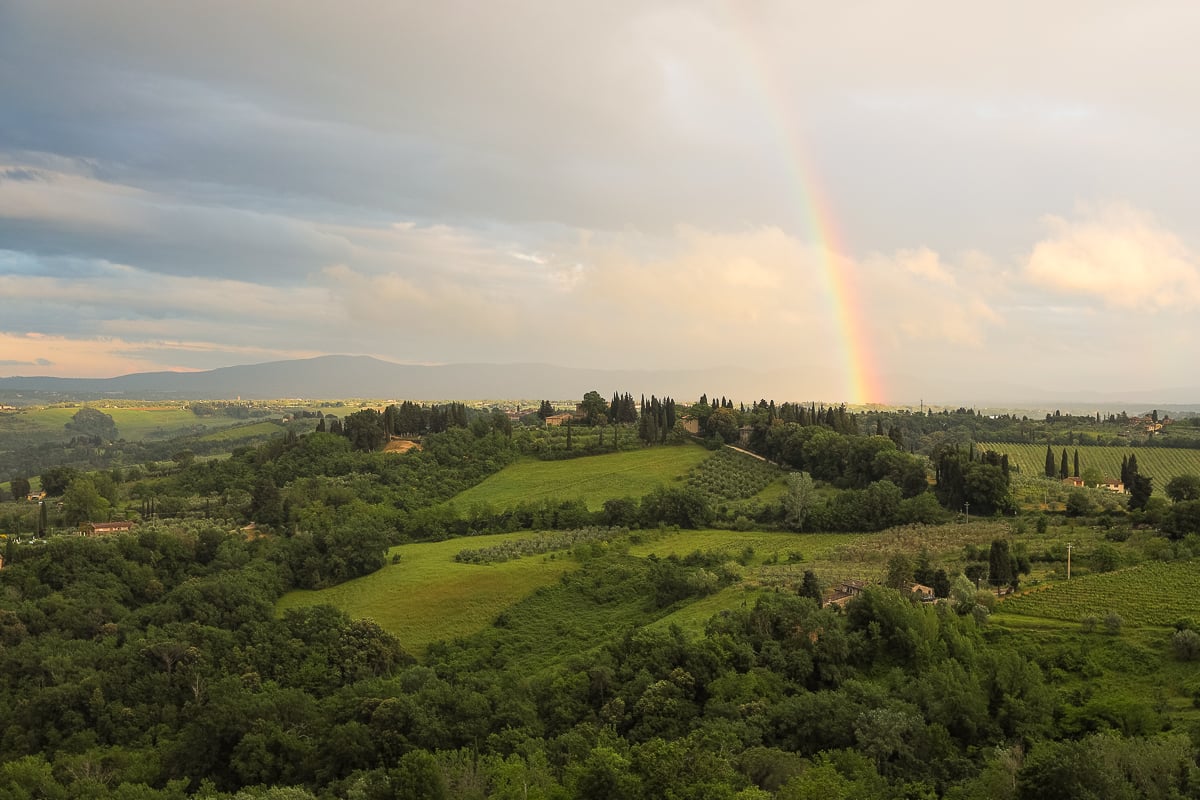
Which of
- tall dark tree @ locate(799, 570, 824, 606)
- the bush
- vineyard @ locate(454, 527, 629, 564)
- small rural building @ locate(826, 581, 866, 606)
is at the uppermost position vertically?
the bush

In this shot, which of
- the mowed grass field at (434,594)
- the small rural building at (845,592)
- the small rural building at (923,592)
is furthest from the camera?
the mowed grass field at (434,594)

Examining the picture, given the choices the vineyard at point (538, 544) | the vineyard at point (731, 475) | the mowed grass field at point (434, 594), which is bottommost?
the mowed grass field at point (434, 594)

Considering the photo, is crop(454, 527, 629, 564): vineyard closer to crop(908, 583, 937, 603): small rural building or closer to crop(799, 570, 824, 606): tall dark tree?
crop(799, 570, 824, 606): tall dark tree

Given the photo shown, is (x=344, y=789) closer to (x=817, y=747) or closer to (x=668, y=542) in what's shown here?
(x=817, y=747)

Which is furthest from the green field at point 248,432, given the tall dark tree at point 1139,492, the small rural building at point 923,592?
the tall dark tree at point 1139,492

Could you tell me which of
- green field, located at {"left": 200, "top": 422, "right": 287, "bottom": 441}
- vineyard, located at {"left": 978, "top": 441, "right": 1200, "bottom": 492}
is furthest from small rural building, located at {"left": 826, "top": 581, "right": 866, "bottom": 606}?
green field, located at {"left": 200, "top": 422, "right": 287, "bottom": 441}

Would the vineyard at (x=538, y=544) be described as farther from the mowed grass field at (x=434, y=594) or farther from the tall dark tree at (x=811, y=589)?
the tall dark tree at (x=811, y=589)
